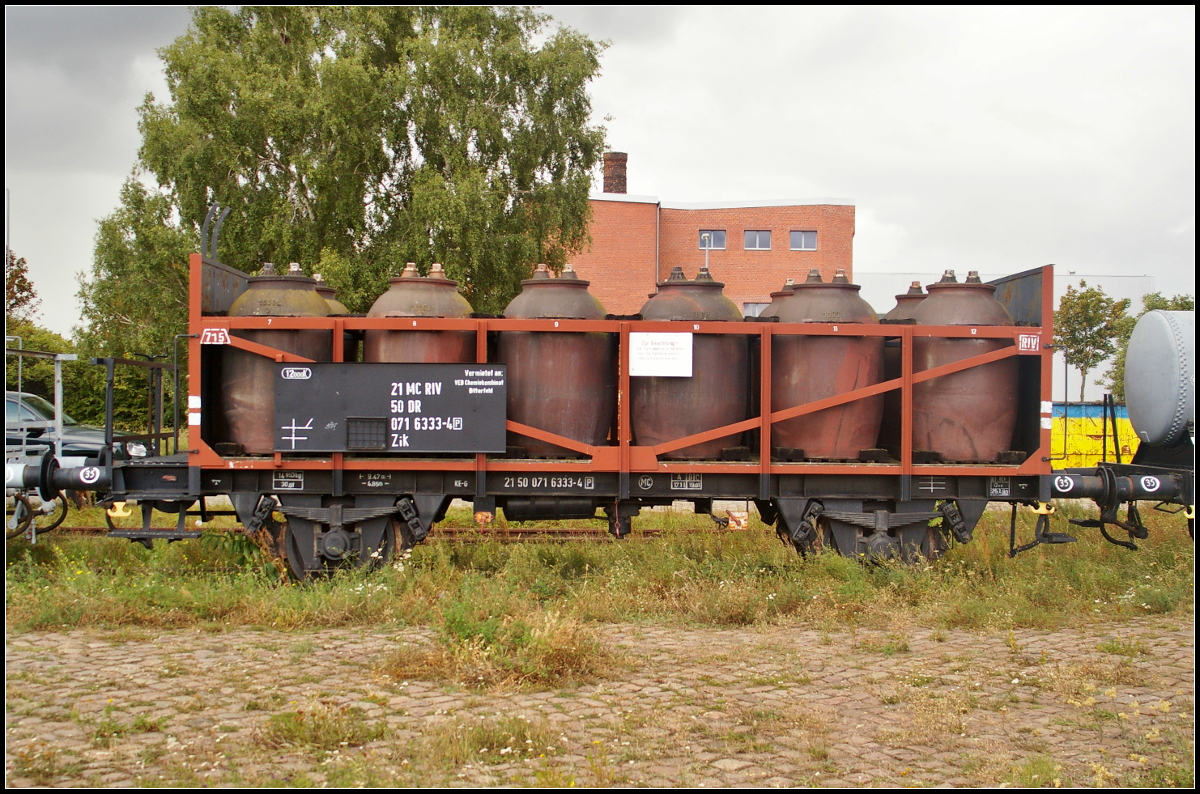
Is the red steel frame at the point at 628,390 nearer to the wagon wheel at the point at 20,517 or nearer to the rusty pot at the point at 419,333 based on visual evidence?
the rusty pot at the point at 419,333

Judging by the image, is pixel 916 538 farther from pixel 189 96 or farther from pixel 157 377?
pixel 189 96

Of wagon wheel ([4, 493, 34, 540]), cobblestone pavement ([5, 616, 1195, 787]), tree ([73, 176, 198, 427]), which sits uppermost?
tree ([73, 176, 198, 427])

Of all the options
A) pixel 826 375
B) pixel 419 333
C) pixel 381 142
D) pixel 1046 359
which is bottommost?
pixel 826 375

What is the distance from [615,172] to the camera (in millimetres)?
51156

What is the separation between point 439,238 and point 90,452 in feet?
42.3

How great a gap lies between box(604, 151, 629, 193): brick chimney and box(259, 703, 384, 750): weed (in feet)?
157

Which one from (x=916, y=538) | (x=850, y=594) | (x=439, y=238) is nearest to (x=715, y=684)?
(x=850, y=594)

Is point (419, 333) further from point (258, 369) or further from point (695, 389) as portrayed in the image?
point (695, 389)

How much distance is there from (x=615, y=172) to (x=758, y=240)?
8.89 m

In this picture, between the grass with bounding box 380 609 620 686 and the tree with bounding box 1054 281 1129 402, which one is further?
the tree with bounding box 1054 281 1129 402

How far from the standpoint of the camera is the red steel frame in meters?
8.60

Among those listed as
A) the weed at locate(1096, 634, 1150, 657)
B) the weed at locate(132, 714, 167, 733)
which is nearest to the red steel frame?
the weed at locate(1096, 634, 1150, 657)

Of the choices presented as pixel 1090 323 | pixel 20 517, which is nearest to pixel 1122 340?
pixel 1090 323

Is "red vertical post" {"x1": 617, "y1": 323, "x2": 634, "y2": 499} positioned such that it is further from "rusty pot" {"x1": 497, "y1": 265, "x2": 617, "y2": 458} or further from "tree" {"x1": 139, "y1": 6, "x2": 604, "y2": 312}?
"tree" {"x1": 139, "y1": 6, "x2": 604, "y2": 312}
